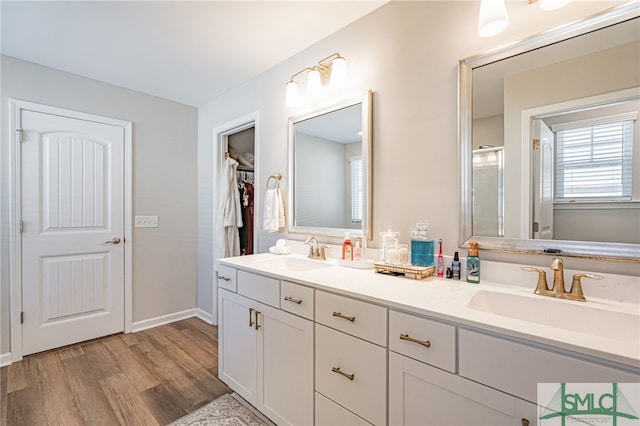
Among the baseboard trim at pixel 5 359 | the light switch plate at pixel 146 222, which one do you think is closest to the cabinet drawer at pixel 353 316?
the light switch plate at pixel 146 222

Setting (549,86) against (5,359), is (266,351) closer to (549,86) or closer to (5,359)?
(549,86)

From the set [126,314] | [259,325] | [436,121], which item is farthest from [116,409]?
[436,121]

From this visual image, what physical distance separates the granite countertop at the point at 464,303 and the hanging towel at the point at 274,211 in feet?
2.05

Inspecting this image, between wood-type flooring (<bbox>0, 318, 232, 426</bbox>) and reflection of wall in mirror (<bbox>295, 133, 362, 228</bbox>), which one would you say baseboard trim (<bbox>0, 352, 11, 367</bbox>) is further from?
reflection of wall in mirror (<bbox>295, 133, 362, 228</bbox>)

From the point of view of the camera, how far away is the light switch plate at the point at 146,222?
2947mm

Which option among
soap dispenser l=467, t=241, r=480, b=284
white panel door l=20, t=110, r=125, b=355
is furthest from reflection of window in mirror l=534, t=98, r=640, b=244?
white panel door l=20, t=110, r=125, b=355

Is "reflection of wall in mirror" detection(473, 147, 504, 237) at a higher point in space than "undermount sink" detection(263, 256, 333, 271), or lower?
higher

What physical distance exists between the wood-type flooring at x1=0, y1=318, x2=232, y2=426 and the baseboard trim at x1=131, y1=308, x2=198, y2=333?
0.59 ft

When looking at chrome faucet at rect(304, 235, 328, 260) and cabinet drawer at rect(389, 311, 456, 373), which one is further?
chrome faucet at rect(304, 235, 328, 260)

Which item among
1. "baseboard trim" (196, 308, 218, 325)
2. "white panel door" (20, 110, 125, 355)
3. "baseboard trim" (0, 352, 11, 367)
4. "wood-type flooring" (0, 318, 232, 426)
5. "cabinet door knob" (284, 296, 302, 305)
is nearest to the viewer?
"cabinet door knob" (284, 296, 302, 305)

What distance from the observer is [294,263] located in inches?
80.2

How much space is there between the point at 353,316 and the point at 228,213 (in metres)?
2.13

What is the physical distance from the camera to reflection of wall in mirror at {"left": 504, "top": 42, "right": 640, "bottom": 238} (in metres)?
1.05

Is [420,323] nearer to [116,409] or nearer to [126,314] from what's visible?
[116,409]
